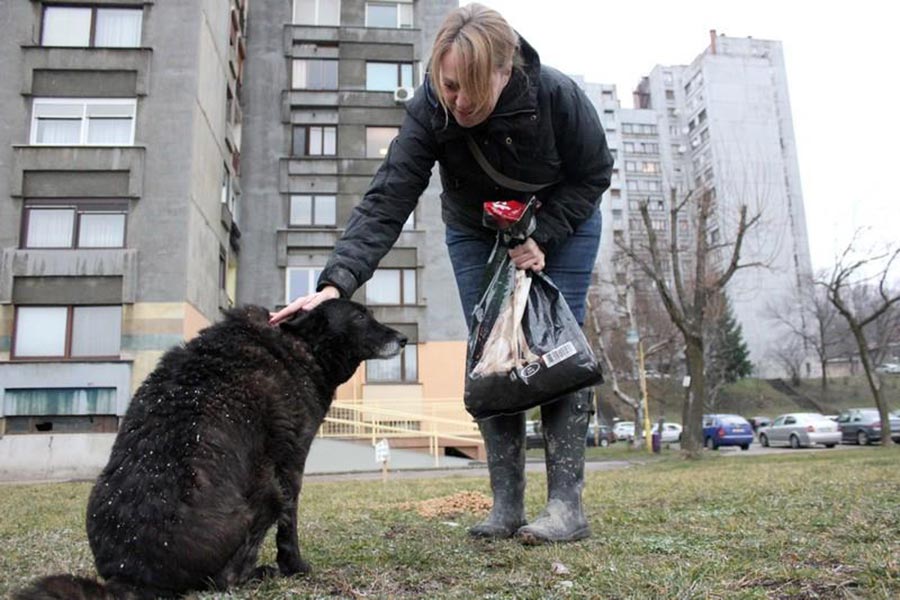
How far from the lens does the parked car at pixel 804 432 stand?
97.9 ft

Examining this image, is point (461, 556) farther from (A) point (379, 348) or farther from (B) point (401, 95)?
(B) point (401, 95)

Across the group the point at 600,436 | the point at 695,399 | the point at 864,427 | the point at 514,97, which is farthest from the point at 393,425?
the point at 600,436

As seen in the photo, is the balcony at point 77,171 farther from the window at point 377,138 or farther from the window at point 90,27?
the window at point 377,138

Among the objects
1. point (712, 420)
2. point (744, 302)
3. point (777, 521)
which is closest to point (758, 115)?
point (744, 302)

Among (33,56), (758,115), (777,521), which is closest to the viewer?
(777,521)

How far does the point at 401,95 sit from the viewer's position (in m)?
28.4

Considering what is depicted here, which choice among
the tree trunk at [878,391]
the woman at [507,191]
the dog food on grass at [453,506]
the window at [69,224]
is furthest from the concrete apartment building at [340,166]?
the woman at [507,191]

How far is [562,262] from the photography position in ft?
12.1

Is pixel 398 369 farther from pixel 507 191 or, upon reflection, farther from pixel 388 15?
Result: pixel 507 191

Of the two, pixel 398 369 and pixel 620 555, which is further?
pixel 398 369

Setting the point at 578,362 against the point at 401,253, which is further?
the point at 401,253

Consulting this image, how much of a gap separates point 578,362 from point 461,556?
0.99 m

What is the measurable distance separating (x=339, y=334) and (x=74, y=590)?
1650mm

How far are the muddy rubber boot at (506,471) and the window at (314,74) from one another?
2774cm
